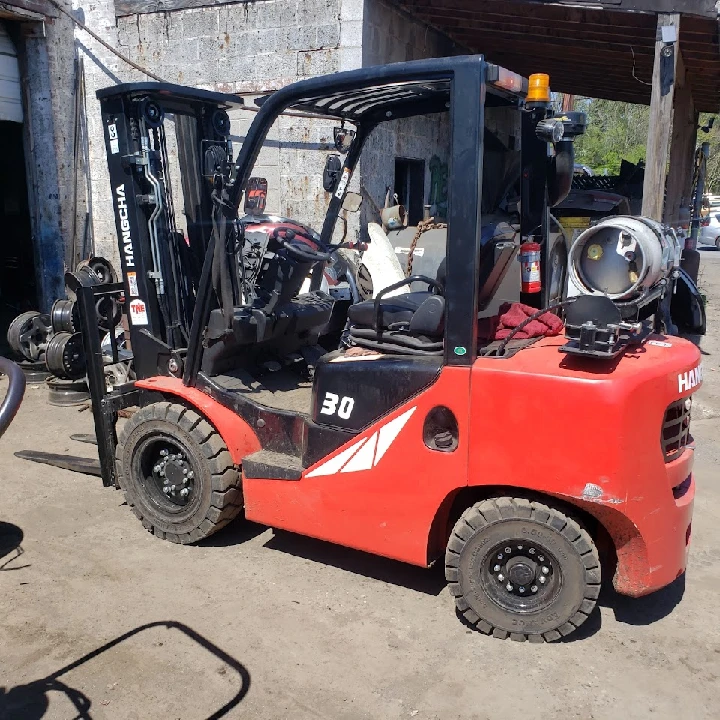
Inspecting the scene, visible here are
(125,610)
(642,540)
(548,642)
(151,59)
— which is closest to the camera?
(642,540)

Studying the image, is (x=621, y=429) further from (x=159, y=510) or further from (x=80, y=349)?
(x=80, y=349)

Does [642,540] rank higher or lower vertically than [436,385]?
lower

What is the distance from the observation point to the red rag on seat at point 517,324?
3.78m

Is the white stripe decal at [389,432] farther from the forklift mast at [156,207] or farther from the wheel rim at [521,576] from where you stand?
the forklift mast at [156,207]

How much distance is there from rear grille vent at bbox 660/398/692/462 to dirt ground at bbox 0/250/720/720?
98 cm

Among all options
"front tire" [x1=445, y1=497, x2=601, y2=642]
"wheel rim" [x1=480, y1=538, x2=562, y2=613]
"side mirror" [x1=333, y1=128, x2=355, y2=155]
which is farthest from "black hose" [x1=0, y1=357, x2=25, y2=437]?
"side mirror" [x1=333, y1=128, x2=355, y2=155]

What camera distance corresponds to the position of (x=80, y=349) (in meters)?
7.72

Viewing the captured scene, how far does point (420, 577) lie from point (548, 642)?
2.92ft

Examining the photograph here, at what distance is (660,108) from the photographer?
8.21 m

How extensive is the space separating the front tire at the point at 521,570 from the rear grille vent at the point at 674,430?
57cm

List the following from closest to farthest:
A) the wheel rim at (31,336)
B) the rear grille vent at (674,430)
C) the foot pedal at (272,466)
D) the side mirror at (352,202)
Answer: the rear grille vent at (674,430)
the foot pedal at (272,466)
the side mirror at (352,202)
the wheel rim at (31,336)

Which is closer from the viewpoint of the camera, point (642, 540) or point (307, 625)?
point (642, 540)

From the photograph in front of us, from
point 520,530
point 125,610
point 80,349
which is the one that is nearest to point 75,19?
point 80,349

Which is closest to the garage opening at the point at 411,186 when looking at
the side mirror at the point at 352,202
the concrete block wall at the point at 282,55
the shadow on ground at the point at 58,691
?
the concrete block wall at the point at 282,55
